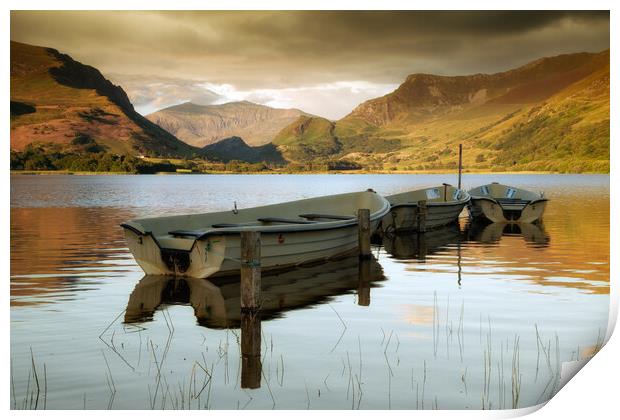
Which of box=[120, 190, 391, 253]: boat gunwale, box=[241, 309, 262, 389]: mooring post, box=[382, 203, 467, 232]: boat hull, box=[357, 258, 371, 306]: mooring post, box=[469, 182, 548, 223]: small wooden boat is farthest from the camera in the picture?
box=[469, 182, 548, 223]: small wooden boat

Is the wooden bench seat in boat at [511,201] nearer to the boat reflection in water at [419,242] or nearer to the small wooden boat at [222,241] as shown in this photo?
the boat reflection in water at [419,242]

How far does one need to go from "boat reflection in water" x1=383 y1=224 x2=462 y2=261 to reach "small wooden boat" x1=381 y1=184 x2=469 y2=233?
0.31 m

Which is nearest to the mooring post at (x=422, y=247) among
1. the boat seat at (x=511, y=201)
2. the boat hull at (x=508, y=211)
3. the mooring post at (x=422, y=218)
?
the mooring post at (x=422, y=218)

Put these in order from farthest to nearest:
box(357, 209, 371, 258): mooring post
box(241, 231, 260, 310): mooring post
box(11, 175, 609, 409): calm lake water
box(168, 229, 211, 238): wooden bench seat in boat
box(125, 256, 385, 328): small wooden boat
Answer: box(357, 209, 371, 258): mooring post
box(168, 229, 211, 238): wooden bench seat in boat
box(125, 256, 385, 328): small wooden boat
box(241, 231, 260, 310): mooring post
box(11, 175, 609, 409): calm lake water

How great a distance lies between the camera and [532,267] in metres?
17.1

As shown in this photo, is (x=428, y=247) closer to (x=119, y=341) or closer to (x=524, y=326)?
(x=524, y=326)

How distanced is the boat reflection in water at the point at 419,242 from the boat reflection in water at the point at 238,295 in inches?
143

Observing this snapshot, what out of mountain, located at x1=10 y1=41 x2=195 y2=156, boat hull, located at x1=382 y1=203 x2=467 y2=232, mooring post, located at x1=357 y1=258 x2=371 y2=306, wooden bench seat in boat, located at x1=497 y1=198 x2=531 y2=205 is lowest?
mooring post, located at x1=357 y1=258 x2=371 y2=306

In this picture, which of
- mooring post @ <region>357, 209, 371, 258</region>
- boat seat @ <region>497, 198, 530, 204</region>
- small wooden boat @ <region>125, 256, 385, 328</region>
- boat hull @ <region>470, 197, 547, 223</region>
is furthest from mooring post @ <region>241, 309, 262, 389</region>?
boat seat @ <region>497, 198, 530, 204</region>

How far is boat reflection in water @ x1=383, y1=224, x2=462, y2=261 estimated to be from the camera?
20.1m

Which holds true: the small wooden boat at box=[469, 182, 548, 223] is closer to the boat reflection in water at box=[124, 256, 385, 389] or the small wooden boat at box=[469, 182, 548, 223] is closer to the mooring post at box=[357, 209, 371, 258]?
the mooring post at box=[357, 209, 371, 258]

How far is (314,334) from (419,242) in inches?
538
